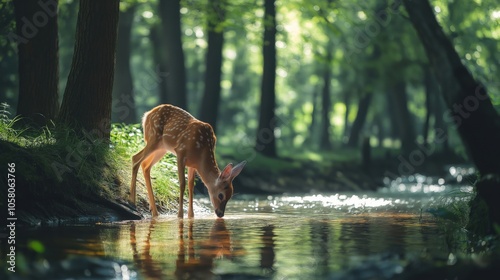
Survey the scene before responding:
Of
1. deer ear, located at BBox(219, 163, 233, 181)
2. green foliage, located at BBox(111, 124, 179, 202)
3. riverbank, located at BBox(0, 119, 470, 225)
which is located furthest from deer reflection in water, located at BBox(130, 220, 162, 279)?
green foliage, located at BBox(111, 124, 179, 202)

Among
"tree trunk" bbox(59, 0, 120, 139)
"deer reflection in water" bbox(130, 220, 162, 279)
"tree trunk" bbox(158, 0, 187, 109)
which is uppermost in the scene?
"tree trunk" bbox(158, 0, 187, 109)

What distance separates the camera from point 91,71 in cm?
1451

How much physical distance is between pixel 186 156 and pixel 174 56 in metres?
15.5

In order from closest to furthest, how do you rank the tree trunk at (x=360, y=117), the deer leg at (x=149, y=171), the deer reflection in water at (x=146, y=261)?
the deer reflection in water at (x=146, y=261) < the deer leg at (x=149, y=171) < the tree trunk at (x=360, y=117)

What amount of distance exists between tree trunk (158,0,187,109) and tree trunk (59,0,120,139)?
46.5ft

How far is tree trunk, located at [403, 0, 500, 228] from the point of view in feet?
30.0

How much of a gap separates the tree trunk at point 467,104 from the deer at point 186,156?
463 cm

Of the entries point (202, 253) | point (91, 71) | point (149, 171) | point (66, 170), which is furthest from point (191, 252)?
point (91, 71)

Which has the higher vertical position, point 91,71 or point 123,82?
point 123,82

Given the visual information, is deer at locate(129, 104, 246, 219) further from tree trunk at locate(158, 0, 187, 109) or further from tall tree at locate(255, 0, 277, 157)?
tall tree at locate(255, 0, 277, 157)

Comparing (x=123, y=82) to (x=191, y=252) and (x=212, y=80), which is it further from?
(x=191, y=252)

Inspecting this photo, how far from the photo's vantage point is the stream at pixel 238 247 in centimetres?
705

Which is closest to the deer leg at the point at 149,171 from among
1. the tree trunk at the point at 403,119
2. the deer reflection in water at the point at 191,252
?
the deer reflection in water at the point at 191,252

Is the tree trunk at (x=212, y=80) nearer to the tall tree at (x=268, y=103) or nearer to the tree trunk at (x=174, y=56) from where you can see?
the tree trunk at (x=174, y=56)
